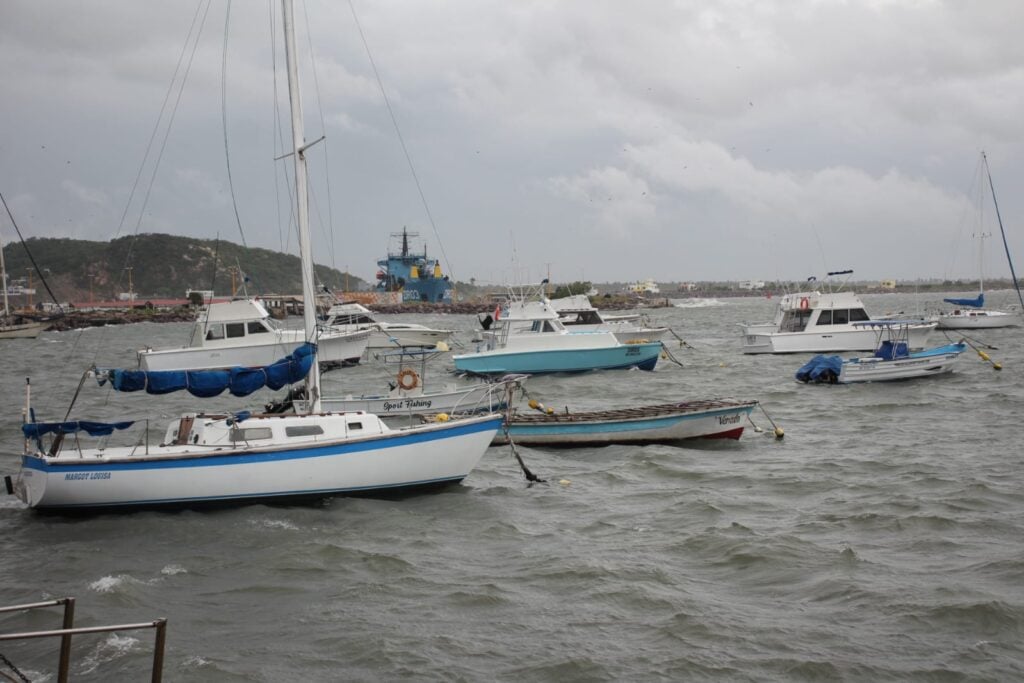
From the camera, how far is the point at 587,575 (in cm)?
1218

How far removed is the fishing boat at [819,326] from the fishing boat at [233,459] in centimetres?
3122

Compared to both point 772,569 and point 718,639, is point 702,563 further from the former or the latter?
point 718,639

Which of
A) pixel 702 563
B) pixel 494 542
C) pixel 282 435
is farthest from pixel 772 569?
pixel 282 435

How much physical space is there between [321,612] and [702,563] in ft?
17.4

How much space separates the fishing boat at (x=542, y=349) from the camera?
3675 cm

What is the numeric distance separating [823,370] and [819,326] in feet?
39.7

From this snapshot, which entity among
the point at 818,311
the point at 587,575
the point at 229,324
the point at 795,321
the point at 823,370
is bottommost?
the point at 587,575

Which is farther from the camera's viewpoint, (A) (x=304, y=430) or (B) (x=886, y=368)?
(B) (x=886, y=368)

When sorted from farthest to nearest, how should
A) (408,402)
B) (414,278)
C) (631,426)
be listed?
(414,278) → (408,402) → (631,426)

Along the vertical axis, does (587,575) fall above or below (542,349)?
below

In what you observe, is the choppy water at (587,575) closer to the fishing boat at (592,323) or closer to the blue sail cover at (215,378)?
the blue sail cover at (215,378)

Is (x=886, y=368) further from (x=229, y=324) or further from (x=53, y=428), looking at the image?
(x=53, y=428)

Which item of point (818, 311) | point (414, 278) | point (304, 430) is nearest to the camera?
point (304, 430)

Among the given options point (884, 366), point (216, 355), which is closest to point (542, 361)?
point (884, 366)
